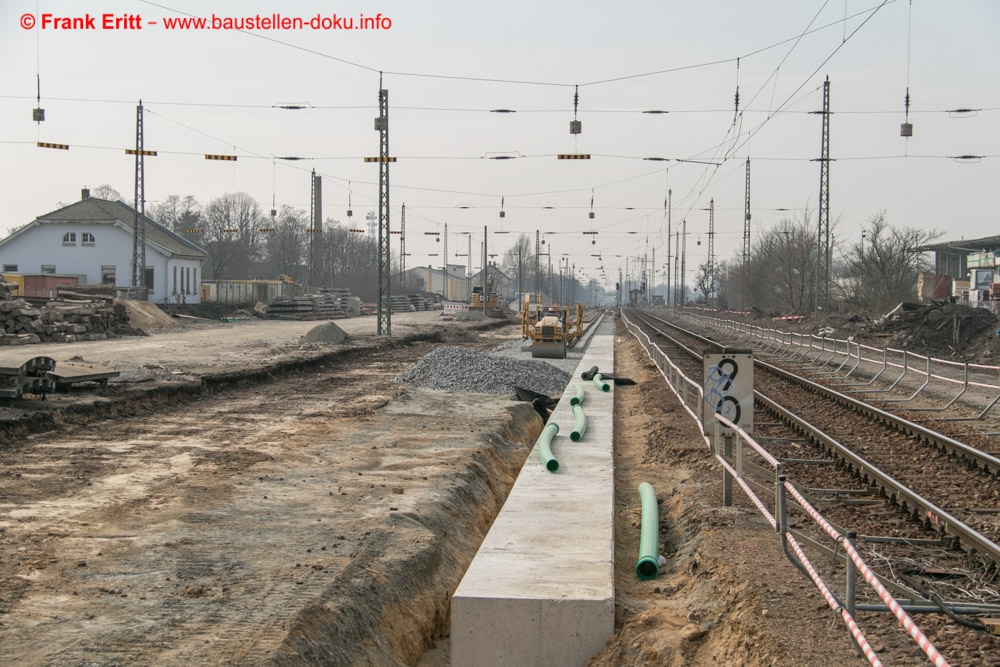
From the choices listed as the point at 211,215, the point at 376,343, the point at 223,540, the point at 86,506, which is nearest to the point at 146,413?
the point at 86,506

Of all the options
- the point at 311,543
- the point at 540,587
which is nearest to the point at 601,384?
the point at 311,543

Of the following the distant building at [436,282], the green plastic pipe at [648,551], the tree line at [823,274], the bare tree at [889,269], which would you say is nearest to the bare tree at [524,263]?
the distant building at [436,282]

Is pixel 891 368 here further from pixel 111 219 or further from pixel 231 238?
pixel 231 238

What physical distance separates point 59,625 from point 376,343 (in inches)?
1270

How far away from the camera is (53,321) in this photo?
3456cm

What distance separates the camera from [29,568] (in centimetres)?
759

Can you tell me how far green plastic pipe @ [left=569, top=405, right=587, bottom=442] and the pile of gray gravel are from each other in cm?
548

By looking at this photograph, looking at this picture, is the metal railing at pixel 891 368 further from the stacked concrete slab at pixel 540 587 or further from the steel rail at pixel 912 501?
the stacked concrete slab at pixel 540 587

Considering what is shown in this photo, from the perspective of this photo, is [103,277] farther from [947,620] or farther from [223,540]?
[947,620]

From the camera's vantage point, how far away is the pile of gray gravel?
23.6 meters

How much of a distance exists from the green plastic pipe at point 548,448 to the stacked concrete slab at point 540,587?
1385mm

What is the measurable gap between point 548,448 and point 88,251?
54.5 m

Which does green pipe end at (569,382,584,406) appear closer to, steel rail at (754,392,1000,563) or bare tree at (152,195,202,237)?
steel rail at (754,392,1000,563)

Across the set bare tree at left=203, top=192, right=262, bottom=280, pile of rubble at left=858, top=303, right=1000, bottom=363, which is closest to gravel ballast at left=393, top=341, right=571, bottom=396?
pile of rubble at left=858, top=303, right=1000, bottom=363
